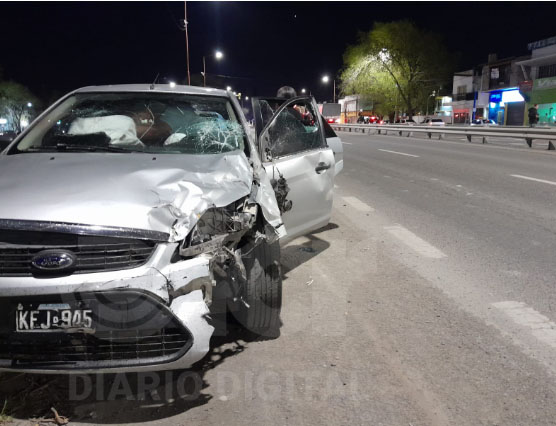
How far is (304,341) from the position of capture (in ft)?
10.3

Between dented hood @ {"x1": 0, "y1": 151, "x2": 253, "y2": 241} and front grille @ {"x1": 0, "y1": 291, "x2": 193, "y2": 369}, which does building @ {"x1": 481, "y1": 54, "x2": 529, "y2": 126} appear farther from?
front grille @ {"x1": 0, "y1": 291, "x2": 193, "y2": 369}

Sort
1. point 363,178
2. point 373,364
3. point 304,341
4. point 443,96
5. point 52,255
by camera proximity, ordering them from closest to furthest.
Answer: point 52,255
point 373,364
point 304,341
point 363,178
point 443,96

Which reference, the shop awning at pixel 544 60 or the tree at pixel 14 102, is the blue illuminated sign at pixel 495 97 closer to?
the shop awning at pixel 544 60

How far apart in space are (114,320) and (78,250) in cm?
35

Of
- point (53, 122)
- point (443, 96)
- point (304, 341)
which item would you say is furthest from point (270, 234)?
point (443, 96)

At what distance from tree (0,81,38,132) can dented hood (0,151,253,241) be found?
3691 inches

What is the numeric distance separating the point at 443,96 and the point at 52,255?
76.2m

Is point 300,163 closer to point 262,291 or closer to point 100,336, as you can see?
point 262,291

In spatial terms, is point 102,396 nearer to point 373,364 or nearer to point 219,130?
point 373,364

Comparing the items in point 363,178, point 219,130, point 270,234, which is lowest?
point 363,178

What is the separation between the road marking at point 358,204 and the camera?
7.22m

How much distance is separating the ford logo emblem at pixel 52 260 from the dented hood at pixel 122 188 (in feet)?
0.50

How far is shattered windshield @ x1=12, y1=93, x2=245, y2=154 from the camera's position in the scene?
3.49 metres

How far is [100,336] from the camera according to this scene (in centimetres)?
223
